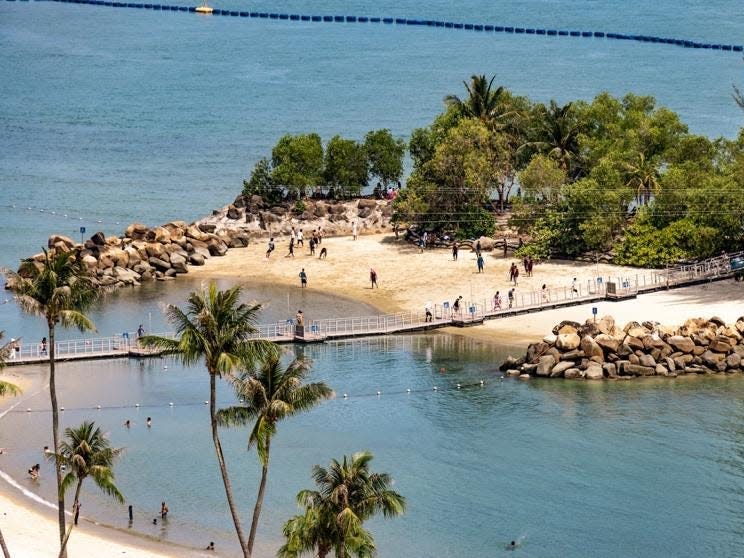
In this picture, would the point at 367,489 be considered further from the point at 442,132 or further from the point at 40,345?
the point at 442,132

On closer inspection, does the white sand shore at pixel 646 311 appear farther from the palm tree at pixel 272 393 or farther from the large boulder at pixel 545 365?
the palm tree at pixel 272 393

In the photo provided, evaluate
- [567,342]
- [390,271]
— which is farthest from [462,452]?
[390,271]

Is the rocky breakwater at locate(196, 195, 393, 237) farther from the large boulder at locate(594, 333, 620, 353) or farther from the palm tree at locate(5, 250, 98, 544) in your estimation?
the palm tree at locate(5, 250, 98, 544)

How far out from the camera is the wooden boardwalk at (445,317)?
86.4m

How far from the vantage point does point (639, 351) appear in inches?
3199

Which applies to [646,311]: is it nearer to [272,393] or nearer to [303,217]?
[303,217]

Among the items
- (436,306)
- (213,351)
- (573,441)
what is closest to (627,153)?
(436,306)

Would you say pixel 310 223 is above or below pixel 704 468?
above

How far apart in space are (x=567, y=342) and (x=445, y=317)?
37.5 ft

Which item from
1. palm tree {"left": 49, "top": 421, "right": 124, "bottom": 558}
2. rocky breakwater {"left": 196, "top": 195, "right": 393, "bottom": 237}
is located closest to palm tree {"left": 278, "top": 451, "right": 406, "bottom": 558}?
palm tree {"left": 49, "top": 421, "right": 124, "bottom": 558}

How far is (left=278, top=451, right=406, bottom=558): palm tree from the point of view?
4950cm

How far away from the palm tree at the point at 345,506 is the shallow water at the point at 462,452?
35.5ft

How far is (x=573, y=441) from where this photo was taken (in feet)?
237

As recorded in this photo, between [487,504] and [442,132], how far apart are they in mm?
51800
